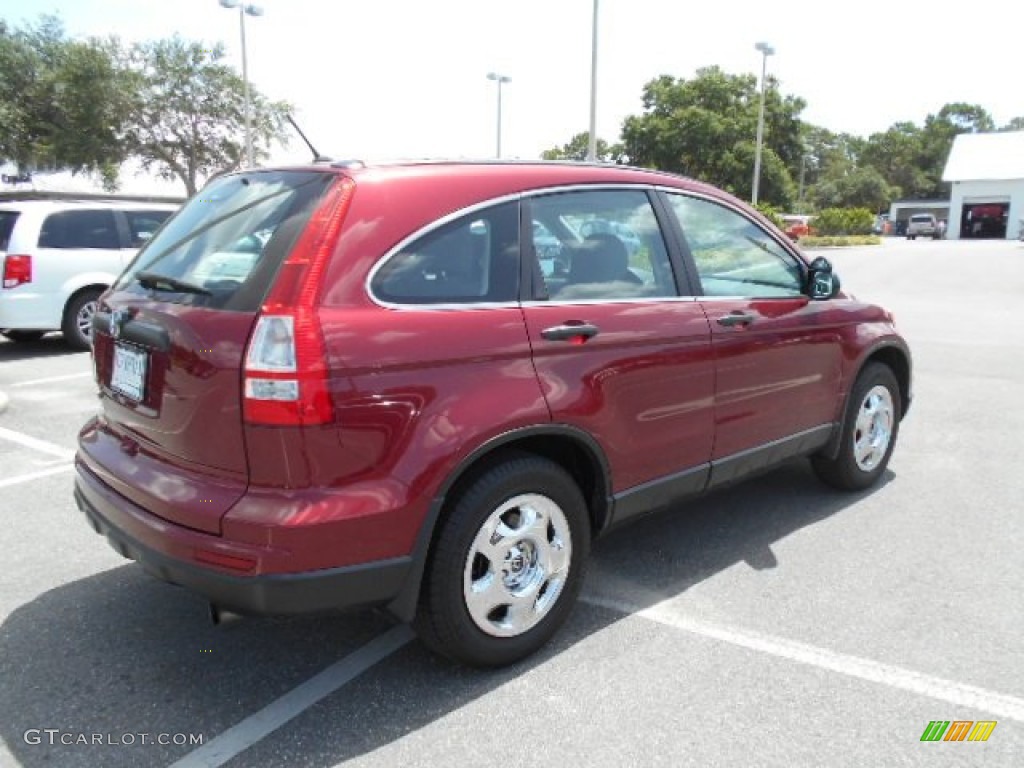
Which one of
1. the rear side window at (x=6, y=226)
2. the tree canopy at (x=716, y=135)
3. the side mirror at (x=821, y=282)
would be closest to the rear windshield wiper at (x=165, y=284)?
the side mirror at (x=821, y=282)

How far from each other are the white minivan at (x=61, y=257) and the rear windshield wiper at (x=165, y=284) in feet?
22.0

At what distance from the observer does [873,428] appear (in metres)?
4.88

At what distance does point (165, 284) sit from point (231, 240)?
280 mm

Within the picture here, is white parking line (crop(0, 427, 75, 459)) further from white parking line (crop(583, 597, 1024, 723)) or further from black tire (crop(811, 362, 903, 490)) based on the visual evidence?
black tire (crop(811, 362, 903, 490))

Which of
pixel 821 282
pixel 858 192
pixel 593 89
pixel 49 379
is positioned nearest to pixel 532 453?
pixel 821 282

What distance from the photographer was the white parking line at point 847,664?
9.29 ft

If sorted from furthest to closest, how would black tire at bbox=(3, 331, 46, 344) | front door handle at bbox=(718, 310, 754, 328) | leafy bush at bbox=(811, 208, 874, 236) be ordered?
leafy bush at bbox=(811, 208, 874, 236) < black tire at bbox=(3, 331, 46, 344) < front door handle at bbox=(718, 310, 754, 328)

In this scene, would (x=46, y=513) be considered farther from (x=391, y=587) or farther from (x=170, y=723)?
(x=391, y=587)

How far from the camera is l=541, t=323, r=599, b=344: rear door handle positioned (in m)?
2.97

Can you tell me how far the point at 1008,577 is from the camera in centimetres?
380

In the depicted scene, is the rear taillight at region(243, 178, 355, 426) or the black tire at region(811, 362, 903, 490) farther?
the black tire at region(811, 362, 903, 490)

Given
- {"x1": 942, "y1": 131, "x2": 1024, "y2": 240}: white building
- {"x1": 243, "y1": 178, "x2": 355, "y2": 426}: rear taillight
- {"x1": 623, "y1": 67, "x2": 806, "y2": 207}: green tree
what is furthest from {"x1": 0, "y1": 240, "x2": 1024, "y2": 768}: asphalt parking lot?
{"x1": 942, "y1": 131, "x2": 1024, "y2": 240}: white building

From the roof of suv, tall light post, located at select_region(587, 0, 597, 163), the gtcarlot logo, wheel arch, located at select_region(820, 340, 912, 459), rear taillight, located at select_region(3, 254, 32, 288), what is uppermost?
tall light post, located at select_region(587, 0, 597, 163)

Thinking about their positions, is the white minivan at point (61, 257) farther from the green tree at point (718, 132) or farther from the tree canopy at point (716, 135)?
Result: the green tree at point (718, 132)
